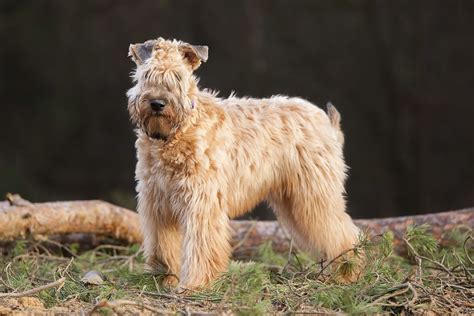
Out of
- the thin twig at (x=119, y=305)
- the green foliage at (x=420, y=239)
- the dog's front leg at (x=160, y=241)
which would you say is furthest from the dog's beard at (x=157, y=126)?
the green foliage at (x=420, y=239)

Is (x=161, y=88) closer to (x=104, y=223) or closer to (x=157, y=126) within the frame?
(x=157, y=126)

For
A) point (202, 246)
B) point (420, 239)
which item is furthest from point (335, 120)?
point (202, 246)

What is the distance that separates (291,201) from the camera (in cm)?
679

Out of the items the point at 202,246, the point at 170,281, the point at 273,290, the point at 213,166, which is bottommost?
the point at 170,281

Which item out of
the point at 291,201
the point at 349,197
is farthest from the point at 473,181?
the point at 291,201

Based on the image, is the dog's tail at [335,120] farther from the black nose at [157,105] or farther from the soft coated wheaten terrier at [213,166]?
the black nose at [157,105]

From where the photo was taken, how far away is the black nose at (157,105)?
579 cm

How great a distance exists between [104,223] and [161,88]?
2.35 m

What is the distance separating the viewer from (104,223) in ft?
25.6

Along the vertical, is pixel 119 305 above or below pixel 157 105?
below

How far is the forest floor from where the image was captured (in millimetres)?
5086

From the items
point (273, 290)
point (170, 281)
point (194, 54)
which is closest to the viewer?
point (273, 290)

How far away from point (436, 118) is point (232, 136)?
23.5 feet

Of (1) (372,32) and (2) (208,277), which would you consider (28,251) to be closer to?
(2) (208,277)
